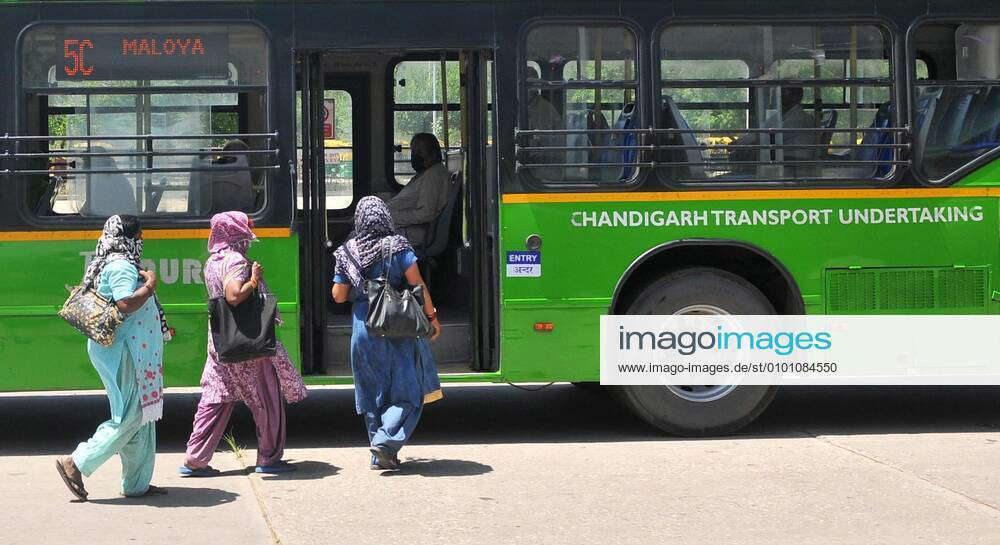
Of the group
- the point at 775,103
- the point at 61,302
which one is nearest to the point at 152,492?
the point at 61,302

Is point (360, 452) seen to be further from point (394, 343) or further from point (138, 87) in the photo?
point (138, 87)

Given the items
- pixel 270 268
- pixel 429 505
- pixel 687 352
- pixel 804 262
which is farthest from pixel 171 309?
pixel 804 262

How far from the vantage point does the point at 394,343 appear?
25.0ft

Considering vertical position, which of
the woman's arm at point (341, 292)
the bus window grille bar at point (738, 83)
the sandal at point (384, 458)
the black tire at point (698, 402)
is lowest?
the sandal at point (384, 458)

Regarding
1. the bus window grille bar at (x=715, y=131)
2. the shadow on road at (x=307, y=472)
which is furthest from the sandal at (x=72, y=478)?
the bus window grille bar at (x=715, y=131)

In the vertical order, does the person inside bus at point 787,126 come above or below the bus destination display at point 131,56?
below

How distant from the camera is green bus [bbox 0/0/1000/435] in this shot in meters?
8.09

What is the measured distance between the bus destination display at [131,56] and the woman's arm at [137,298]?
6.02ft

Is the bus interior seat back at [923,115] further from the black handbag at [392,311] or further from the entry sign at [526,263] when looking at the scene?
the black handbag at [392,311]

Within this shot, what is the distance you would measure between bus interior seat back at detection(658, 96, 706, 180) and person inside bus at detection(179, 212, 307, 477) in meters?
2.58

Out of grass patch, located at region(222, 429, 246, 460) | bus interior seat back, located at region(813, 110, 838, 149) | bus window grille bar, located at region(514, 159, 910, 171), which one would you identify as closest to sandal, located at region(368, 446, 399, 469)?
grass patch, located at region(222, 429, 246, 460)

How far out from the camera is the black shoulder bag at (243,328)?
7270 millimetres

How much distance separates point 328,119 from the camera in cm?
953

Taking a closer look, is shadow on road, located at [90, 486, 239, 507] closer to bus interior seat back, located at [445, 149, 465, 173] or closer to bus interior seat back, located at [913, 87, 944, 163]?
bus interior seat back, located at [445, 149, 465, 173]
